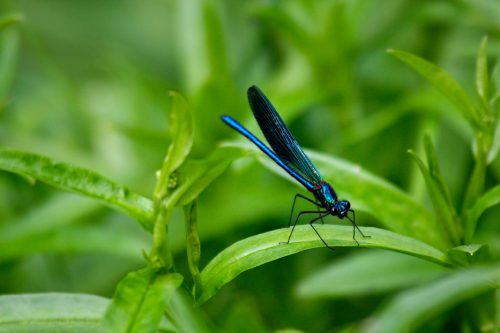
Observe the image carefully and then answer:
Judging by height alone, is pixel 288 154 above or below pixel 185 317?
above

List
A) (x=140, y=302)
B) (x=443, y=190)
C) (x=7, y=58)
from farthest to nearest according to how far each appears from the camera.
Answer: (x=7, y=58) < (x=443, y=190) < (x=140, y=302)

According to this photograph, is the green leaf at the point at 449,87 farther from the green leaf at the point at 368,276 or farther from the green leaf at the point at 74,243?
the green leaf at the point at 74,243

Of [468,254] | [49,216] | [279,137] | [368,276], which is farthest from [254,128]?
[468,254]

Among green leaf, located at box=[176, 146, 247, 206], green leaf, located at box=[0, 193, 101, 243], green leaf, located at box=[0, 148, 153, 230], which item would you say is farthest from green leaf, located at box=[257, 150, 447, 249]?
green leaf, located at box=[0, 193, 101, 243]

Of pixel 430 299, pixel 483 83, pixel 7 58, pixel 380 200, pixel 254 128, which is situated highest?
pixel 7 58

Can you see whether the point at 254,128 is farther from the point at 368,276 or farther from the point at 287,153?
the point at 368,276

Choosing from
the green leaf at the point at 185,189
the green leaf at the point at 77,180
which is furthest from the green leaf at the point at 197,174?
the green leaf at the point at 77,180
